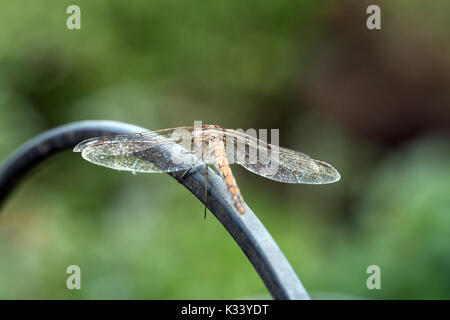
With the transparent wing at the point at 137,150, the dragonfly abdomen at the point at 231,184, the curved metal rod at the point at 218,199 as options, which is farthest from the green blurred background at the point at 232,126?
the dragonfly abdomen at the point at 231,184

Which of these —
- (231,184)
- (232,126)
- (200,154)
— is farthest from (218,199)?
(232,126)

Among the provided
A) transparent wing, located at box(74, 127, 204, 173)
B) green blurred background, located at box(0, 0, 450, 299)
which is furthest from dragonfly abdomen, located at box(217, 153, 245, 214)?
green blurred background, located at box(0, 0, 450, 299)

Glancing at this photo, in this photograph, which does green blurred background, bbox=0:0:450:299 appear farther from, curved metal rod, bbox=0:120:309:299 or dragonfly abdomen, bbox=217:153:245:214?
dragonfly abdomen, bbox=217:153:245:214

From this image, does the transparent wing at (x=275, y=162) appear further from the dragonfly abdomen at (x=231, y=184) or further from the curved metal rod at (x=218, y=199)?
the curved metal rod at (x=218, y=199)

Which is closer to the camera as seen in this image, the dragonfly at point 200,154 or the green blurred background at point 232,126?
the dragonfly at point 200,154

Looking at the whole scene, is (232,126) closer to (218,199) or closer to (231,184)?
(231,184)

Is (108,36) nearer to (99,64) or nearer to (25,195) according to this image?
(99,64)
